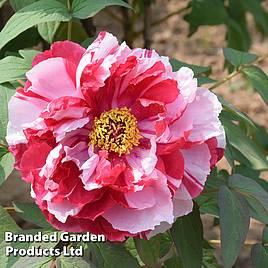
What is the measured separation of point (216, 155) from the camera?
942mm

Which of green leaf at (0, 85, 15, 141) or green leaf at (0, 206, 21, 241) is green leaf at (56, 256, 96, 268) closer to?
→ green leaf at (0, 206, 21, 241)

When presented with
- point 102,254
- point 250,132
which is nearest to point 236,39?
point 250,132

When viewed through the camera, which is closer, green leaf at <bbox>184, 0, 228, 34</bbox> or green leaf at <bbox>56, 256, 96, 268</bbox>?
green leaf at <bbox>56, 256, 96, 268</bbox>

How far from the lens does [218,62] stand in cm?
320

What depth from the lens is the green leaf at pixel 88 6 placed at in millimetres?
1037

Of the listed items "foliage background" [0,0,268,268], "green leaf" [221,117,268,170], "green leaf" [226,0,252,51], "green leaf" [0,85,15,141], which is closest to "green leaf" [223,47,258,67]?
"foliage background" [0,0,268,268]

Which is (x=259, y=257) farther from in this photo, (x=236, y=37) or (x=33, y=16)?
(x=236, y=37)

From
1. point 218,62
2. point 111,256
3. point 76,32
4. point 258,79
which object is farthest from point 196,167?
point 218,62

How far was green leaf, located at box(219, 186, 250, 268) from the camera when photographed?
0.97 metres

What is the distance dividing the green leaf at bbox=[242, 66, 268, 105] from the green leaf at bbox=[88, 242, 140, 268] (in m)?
0.35

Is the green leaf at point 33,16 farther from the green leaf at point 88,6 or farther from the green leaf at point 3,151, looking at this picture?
the green leaf at point 3,151

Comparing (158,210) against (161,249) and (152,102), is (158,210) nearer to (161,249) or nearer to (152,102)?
(152,102)

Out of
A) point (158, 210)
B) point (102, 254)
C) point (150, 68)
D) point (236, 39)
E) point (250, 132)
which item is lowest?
point (236, 39)

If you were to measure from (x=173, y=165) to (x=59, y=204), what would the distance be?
0.44 feet
